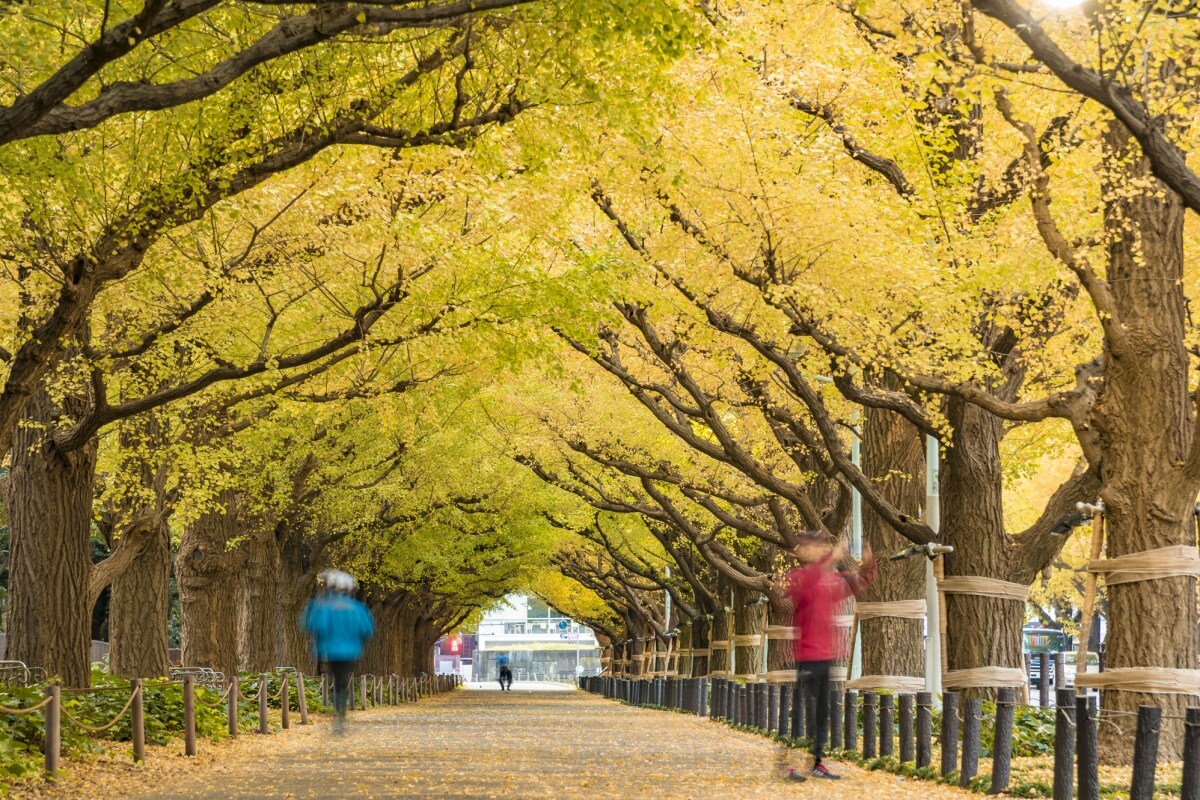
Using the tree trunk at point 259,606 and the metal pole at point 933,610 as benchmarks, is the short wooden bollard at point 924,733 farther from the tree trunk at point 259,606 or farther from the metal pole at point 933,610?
the tree trunk at point 259,606

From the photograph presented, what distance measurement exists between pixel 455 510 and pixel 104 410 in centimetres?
2473

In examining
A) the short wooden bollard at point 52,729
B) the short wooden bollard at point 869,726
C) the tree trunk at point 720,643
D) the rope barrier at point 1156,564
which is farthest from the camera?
the tree trunk at point 720,643

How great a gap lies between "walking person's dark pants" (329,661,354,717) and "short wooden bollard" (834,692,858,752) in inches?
211

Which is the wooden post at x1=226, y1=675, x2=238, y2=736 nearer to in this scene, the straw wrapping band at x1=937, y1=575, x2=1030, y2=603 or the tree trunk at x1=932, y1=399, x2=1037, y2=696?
the tree trunk at x1=932, y1=399, x2=1037, y2=696

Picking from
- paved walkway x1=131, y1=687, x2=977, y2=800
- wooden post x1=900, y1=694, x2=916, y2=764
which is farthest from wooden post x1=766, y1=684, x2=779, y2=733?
wooden post x1=900, y1=694, x2=916, y2=764

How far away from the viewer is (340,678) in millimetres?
14773

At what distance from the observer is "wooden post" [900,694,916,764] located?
13.2 meters

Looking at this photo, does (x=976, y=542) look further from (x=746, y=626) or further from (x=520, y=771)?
(x=746, y=626)

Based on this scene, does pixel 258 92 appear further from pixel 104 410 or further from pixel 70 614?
pixel 70 614

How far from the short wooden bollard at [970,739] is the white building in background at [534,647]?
135 m

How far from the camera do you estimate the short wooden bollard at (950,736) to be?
471 inches

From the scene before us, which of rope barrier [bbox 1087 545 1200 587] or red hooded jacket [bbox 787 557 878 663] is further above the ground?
rope barrier [bbox 1087 545 1200 587]

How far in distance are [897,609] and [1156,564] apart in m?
6.10

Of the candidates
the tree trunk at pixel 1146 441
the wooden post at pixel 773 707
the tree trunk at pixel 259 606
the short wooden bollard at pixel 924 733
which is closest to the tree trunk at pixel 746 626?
the tree trunk at pixel 259 606
